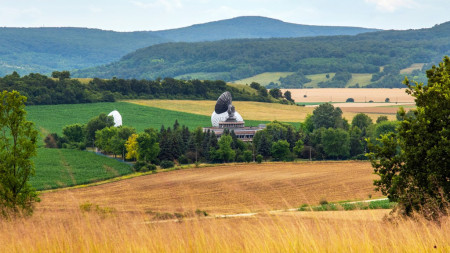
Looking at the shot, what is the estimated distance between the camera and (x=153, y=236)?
34.0 ft

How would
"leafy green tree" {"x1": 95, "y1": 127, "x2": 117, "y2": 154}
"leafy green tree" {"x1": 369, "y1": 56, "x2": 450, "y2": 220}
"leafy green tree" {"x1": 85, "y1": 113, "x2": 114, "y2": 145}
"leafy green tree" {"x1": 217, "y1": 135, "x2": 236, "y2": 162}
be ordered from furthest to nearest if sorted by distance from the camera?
"leafy green tree" {"x1": 85, "y1": 113, "x2": 114, "y2": 145} < "leafy green tree" {"x1": 95, "y1": 127, "x2": 117, "y2": 154} < "leafy green tree" {"x1": 217, "y1": 135, "x2": 236, "y2": 162} < "leafy green tree" {"x1": 369, "y1": 56, "x2": 450, "y2": 220}

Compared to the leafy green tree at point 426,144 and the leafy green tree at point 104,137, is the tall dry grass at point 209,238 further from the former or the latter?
the leafy green tree at point 104,137

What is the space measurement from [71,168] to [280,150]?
33.1 meters

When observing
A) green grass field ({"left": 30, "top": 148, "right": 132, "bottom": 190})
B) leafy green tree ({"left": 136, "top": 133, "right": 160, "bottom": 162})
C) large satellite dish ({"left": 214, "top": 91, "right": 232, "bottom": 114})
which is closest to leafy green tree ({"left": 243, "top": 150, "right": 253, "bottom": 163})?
leafy green tree ({"left": 136, "top": 133, "right": 160, "bottom": 162})

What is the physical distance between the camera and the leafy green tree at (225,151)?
96062mm

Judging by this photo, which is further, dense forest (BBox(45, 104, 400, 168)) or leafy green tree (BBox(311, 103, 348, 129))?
leafy green tree (BBox(311, 103, 348, 129))

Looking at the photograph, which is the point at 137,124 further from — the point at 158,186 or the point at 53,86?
the point at 158,186

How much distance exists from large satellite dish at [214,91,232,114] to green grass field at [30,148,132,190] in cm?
2993

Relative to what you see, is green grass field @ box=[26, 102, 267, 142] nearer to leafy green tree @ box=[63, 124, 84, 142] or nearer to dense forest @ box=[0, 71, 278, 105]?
dense forest @ box=[0, 71, 278, 105]

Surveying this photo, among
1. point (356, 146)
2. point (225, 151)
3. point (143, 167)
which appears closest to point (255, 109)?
point (356, 146)

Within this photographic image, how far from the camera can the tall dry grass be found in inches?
384

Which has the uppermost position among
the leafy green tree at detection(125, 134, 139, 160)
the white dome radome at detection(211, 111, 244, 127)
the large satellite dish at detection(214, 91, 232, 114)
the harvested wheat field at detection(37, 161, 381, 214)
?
the large satellite dish at detection(214, 91, 232, 114)

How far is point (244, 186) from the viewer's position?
71.4 meters

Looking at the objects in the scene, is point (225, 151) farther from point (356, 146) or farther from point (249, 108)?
point (249, 108)
